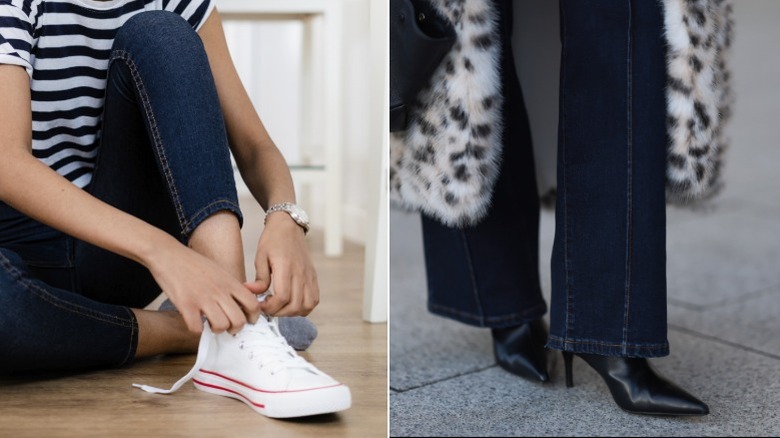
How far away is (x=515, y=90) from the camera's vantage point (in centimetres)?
92

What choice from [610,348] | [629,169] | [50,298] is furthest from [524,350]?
[50,298]

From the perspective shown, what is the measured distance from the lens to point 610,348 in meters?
0.80

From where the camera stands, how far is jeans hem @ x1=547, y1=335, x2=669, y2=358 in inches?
31.1

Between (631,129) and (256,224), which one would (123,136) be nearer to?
(256,224)

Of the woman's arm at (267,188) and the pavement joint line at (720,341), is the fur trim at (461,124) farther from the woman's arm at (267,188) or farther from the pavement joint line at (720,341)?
the pavement joint line at (720,341)

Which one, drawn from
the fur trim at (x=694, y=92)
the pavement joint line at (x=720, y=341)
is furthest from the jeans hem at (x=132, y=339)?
the pavement joint line at (x=720, y=341)

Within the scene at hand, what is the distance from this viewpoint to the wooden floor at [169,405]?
68 cm

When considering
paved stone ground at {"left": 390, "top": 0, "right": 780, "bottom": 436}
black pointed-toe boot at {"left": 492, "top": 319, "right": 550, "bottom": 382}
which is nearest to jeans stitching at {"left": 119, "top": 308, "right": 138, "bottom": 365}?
paved stone ground at {"left": 390, "top": 0, "right": 780, "bottom": 436}

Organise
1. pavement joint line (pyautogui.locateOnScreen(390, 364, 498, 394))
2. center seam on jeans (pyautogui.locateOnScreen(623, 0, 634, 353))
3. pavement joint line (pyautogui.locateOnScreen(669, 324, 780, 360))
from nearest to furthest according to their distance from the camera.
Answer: center seam on jeans (pyautogui.locateOnScreen(623, 0, 634, 353)), pavement joint line (pyautogui.locateOnScreen(390, 364, 498, 394)), pavement joint line (pyautogui.locateOnScreen(669, 324, 780, 360))

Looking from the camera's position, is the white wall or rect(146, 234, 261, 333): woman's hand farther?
the white wall

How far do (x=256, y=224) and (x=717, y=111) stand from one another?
0.45 m

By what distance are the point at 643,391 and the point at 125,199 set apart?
527 millimetres

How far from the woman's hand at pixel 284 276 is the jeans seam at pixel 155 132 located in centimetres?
8

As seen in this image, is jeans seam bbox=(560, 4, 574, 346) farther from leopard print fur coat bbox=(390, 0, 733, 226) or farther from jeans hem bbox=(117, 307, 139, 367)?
jeans hem bbox=(117, 307, 139, 367)
